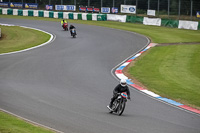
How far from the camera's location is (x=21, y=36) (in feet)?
127

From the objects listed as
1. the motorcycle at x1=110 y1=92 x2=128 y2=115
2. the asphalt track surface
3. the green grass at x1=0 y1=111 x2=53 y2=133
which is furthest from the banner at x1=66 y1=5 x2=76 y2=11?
the green grass at x1=0 y1=111 x2=53 y2=133

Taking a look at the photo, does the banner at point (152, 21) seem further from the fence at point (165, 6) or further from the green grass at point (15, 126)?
the green grass at point (15, 126)

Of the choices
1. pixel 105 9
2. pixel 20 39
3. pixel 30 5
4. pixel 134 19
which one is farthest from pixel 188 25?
pixel 30 5

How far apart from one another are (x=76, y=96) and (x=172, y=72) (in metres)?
8.90

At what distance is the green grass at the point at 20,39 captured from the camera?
3162 centimetres

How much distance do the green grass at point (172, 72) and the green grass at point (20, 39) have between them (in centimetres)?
1147

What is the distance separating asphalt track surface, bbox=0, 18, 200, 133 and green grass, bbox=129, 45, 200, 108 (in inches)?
61.2

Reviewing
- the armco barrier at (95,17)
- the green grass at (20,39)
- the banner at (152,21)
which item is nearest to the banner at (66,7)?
the armco barrier at (95,17)

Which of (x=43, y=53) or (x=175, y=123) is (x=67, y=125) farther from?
(x=43, y=53)

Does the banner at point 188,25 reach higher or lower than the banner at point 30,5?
lower

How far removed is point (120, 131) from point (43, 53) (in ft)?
60.5

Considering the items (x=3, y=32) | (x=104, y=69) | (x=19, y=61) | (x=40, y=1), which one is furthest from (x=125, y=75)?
(x=40, y=1)

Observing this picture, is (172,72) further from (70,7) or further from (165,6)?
(70,7)

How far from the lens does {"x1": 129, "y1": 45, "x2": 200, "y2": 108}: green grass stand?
17.2 metres
